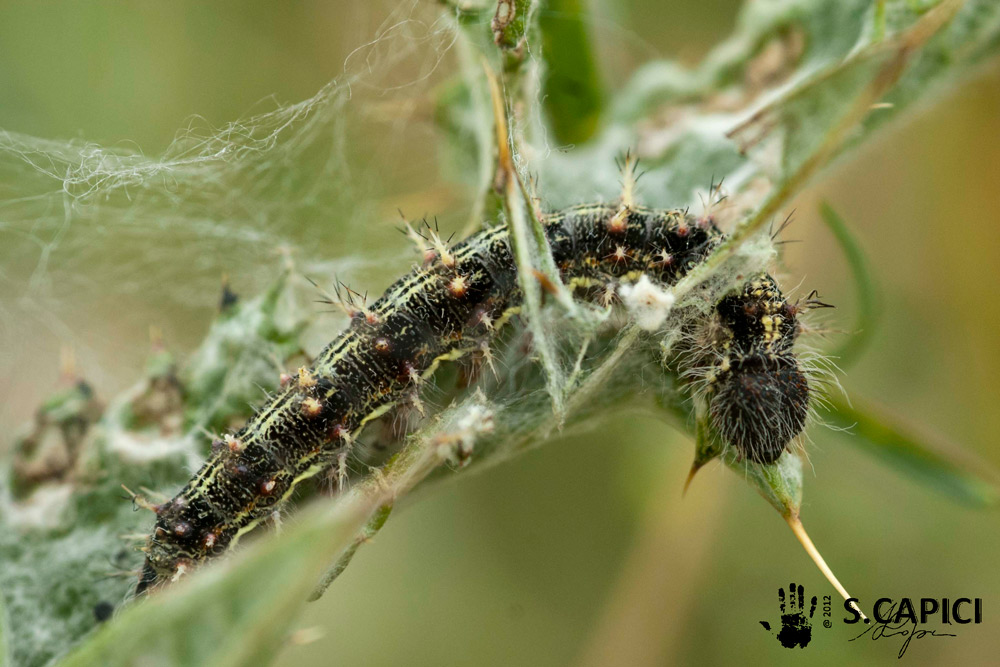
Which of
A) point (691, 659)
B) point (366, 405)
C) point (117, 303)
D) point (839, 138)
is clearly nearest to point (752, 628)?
point (691, 659)

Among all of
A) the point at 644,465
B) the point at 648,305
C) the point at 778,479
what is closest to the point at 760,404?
the point at 778,479

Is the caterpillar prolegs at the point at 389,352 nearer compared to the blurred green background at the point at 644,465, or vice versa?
the caterpillar prolegs at the point at 389,352

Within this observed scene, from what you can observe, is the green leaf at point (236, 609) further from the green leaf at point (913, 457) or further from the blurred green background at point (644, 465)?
the blurred green background at point (644, 465)

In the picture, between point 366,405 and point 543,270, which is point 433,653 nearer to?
point 366,405

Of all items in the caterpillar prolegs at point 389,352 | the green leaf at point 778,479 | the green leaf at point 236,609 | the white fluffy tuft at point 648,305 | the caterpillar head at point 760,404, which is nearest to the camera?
the green leaf at point 236,609
